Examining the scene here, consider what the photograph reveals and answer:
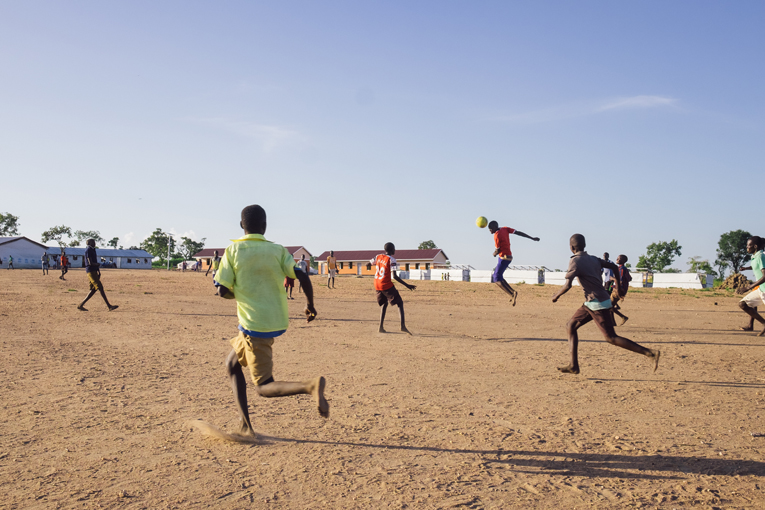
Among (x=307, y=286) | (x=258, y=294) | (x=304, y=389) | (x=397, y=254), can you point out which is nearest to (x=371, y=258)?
(x=397, y=254)

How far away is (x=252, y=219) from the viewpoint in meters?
4.65

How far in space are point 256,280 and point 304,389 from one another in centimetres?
98

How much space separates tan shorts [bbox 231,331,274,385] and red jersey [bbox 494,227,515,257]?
29.8ft

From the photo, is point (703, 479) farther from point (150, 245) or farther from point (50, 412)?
point (150, 245)

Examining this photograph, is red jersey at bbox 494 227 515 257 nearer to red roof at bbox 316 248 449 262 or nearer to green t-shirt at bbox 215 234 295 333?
green t-shirt at bbox 215 234 295 333

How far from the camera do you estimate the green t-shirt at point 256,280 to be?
4465 millimetres

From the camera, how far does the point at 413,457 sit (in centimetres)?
434

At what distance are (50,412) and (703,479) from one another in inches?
232

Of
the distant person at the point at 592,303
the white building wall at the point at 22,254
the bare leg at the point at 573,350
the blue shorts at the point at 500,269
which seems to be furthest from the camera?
the white building wall at the point at 22,254

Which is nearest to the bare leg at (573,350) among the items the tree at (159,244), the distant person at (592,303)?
the distant person at (592,303)

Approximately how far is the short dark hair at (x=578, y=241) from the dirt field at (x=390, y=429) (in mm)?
1845

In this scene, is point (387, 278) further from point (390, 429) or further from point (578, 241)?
point (390, 429)

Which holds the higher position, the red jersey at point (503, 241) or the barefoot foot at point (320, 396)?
the red jersey at point (503, 241)

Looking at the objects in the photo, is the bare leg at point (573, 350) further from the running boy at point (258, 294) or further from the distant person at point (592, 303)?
the running boy at point (258, 294)
